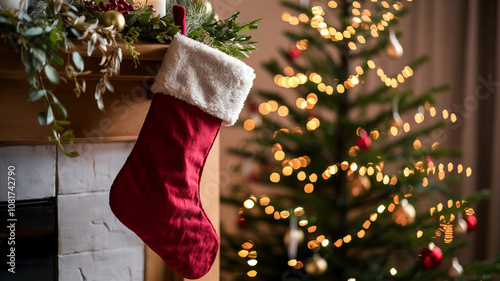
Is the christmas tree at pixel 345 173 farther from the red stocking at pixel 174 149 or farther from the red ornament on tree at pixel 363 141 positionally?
the red stocking at pixel 174 149

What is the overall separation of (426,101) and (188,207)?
0.84 m

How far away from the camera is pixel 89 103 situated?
1.15 meters

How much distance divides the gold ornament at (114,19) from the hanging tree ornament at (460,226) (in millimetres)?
1239

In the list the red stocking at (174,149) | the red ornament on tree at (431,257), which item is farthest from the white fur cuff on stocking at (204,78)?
the red ornament on tree at (431,257)

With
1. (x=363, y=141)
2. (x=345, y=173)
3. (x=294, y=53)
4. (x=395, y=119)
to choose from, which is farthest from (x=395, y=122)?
(x=294, y=53)

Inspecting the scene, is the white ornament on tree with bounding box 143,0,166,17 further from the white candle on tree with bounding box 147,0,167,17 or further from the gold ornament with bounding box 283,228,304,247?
the gold ornament with bounding box 283,228,304,247

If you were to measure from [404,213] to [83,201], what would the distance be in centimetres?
95

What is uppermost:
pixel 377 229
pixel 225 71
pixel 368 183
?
pixel 225 71

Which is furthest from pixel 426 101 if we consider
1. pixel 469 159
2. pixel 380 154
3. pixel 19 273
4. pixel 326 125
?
pixel 19 273

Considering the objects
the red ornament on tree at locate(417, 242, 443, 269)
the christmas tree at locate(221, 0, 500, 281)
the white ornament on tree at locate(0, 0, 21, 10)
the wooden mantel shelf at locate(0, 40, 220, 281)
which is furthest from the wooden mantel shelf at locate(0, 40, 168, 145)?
the red ornament on tree at locate(417, 242, 443, 269)

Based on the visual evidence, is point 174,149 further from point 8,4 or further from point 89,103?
point 8,4

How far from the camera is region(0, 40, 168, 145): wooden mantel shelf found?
1015 millimetres

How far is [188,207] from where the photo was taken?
1.11m

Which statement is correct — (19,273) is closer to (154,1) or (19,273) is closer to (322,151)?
(154,1)
